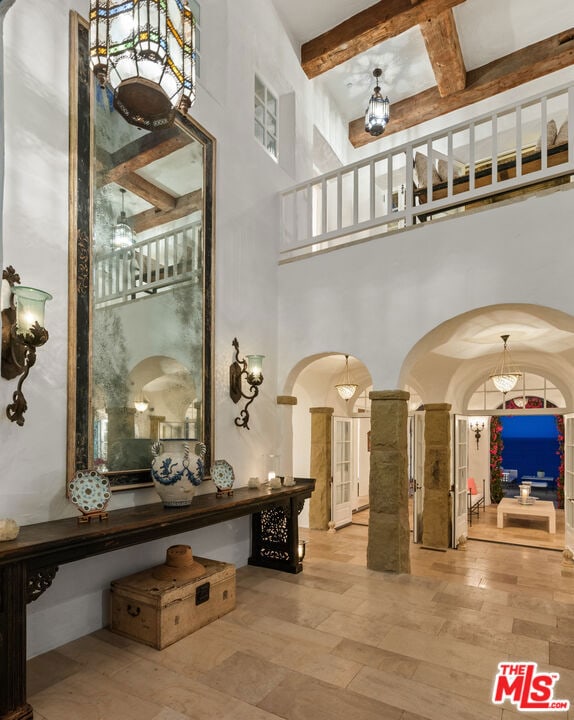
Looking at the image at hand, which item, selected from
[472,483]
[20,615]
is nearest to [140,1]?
[20,615]

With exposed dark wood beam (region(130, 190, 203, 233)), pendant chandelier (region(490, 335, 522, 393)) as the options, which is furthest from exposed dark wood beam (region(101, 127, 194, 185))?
pendant chandelier (region(490, 335, 522, 393))

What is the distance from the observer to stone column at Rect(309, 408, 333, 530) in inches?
325

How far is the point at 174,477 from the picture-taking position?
3359mm

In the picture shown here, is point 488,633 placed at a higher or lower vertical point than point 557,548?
higher

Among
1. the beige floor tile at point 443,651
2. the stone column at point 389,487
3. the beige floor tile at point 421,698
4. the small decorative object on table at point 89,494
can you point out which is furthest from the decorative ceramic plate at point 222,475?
the beige floor tile at point 421,698

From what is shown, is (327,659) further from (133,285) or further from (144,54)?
(144,54)

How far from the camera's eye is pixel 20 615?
2.28m

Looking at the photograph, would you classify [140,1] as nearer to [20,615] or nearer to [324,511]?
[20,615]

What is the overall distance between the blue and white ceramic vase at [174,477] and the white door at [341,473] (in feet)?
17.2

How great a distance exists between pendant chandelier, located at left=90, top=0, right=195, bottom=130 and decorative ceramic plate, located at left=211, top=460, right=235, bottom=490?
269cm

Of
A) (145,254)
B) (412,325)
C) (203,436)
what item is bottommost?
(203,436)

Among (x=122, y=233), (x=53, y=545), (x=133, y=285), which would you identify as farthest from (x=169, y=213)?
(x=53, y=545)

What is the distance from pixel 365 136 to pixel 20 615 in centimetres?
883

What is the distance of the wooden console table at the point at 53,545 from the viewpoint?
2230 mm
